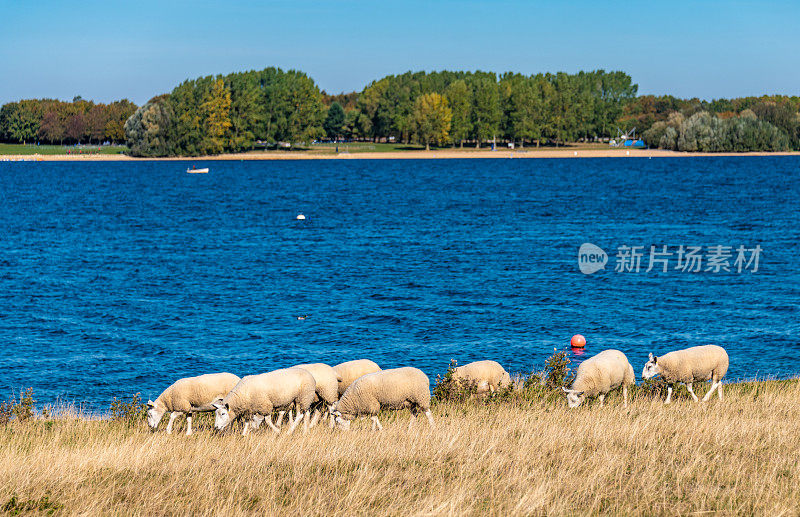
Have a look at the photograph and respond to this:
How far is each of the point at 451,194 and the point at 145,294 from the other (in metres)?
76.8

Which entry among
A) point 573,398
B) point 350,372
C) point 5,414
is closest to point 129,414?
point 5,414

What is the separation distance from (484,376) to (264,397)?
20.2ft

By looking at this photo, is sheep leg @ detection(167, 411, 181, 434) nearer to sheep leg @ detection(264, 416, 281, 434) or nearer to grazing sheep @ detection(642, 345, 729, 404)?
sheep leg @ detection(264, 416, 281, 434)

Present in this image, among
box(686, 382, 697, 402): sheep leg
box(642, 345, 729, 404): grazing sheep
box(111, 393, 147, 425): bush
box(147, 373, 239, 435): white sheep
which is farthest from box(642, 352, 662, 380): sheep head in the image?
box(111, 393, 147, 425): bush

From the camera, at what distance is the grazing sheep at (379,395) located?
1652 centimetres

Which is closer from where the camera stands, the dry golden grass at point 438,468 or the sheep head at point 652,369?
the dry golden grass at point 438,468

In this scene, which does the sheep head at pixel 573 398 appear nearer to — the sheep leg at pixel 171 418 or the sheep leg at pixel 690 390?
the sheep leg at pixel 690 390

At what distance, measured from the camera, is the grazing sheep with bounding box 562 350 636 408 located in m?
18.5

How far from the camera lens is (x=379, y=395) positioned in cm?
1666

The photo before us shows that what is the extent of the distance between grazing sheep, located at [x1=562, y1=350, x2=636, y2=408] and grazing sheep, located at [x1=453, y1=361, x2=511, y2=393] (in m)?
2.08

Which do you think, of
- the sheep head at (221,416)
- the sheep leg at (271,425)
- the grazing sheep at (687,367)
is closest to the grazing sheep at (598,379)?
the grazing sheep at (687,367)

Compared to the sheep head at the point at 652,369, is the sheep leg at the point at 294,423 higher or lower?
lower

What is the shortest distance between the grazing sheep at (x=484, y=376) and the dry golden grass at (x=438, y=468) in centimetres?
280

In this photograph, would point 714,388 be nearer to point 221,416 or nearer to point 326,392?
point 326,392
